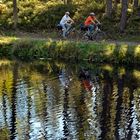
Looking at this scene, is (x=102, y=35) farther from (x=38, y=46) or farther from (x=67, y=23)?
(x=38, y=46)

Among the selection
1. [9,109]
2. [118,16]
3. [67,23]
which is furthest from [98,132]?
Result: [118,16]

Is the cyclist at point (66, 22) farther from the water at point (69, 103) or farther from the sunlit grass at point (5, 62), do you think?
the water at point (69, 103)

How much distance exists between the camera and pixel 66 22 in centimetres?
3953

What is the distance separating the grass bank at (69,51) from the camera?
34344mm

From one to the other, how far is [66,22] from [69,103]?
18.3m

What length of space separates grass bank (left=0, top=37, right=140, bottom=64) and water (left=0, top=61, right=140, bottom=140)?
1.58 m

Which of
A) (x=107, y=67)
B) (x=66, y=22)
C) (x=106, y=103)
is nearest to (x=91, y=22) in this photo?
(x=66, y=22)

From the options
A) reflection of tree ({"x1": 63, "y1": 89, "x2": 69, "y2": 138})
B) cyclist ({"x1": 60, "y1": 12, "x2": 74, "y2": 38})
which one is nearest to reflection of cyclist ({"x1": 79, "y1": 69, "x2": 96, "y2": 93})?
reflection of tree ({"x1": 63, "y1": 89, "x2": 69, "y2": 138})

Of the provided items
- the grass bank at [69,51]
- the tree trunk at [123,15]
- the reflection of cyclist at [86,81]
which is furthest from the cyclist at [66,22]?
the reflection of cyclist at [86,81]

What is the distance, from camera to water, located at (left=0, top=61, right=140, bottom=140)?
1770 cm

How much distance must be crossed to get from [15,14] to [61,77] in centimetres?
1763

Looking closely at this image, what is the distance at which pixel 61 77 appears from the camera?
2920 centimetres

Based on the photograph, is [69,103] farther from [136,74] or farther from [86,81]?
[136,74]

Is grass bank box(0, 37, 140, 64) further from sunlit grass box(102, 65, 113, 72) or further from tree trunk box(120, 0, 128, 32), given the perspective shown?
tree trunk box(120, 0, 128, 32)
